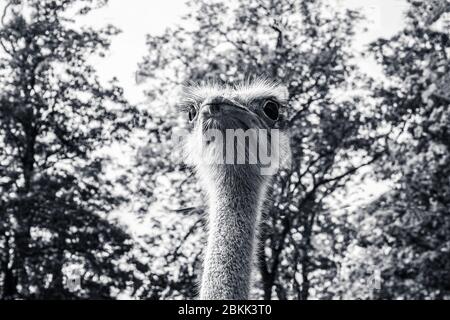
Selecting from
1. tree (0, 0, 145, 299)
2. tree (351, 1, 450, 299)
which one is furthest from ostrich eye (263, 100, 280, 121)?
tree (0, 0, 145, 299)

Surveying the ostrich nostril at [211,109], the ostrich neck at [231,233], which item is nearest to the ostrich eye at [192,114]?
the ostrich neck at [231,233]

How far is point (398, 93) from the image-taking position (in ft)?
46.1

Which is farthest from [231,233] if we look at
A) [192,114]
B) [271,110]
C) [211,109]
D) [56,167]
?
[56,167]

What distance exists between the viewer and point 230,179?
355 centimetres

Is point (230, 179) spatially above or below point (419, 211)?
below

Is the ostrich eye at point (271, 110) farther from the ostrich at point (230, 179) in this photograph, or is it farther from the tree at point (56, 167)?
the tree at point (56, 167)

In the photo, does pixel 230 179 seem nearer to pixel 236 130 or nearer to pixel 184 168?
pixel 236 130

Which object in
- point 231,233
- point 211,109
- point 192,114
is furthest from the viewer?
point 192,114

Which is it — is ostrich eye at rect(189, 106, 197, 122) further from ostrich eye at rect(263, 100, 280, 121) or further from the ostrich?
ostrich eye at rect(263, 100, 280, 121)

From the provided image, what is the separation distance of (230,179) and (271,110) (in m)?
0.55

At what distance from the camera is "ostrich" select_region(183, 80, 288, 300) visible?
291cm

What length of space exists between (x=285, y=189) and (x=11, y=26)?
6.68 m

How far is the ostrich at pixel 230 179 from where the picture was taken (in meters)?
2.91
